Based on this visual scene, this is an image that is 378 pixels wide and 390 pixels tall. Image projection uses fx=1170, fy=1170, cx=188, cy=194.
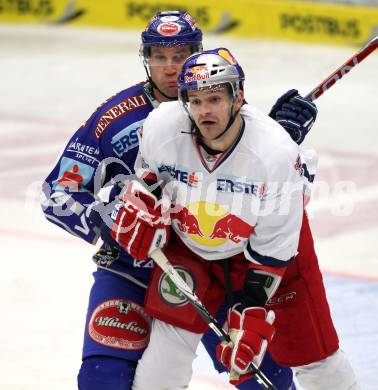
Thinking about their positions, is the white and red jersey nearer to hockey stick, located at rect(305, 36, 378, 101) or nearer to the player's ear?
the player's ear

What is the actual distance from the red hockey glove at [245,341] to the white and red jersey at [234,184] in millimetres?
211

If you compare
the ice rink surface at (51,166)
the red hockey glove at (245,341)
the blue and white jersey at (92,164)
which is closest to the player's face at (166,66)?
the blue and white jersey at (92,164)

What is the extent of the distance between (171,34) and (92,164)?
24.8 inches

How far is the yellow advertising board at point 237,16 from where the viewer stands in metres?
11.8

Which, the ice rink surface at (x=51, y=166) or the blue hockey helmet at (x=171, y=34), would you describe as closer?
the blue hockey helmet at (x=171, y=34)

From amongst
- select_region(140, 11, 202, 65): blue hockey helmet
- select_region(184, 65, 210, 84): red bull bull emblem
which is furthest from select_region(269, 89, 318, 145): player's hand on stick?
select_region(184, 65, 210, 84): red bull bull emblem

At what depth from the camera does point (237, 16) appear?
40.5 ft

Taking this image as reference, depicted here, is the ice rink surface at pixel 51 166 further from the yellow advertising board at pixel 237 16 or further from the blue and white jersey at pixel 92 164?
the blue and white jersey at pixel 92 164

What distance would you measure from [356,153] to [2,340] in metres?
3.81

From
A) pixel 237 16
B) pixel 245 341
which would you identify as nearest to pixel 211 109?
pixel 245 341

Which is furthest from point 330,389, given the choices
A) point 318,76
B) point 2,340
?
point 318,76

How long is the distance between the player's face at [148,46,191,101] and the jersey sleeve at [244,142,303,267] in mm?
681

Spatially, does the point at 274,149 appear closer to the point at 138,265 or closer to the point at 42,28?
the point at 138,265

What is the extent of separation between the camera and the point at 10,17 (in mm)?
13469
